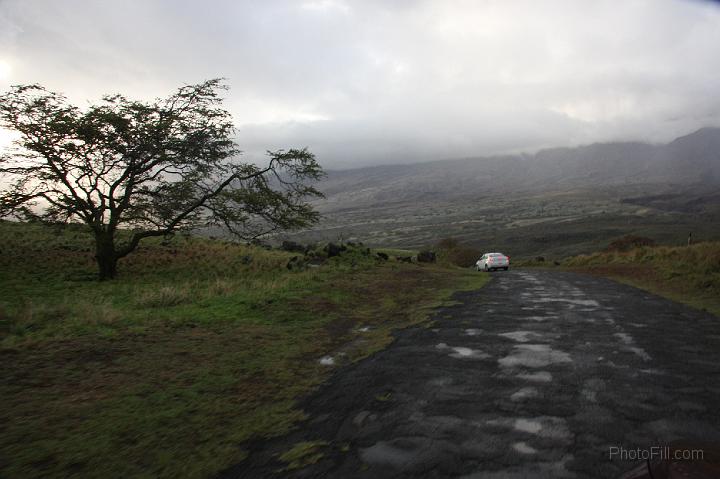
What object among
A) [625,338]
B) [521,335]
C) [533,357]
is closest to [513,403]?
Answer: [533,357]

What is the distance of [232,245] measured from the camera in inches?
1213

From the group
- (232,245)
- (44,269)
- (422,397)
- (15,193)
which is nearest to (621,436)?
(422,397)

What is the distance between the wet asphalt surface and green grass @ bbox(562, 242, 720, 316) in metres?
5.51

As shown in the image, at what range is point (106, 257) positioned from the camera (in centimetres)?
2002

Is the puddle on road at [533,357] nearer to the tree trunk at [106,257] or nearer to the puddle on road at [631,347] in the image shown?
the puddle on road at [631,347]

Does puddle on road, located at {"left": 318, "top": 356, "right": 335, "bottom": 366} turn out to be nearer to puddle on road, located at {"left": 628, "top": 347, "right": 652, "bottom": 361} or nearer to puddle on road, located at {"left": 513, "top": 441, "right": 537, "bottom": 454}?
puddle on road, located at {"left": 513, "top": 441, "right": 537, "bottom": 454}

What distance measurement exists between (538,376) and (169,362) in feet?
19.3

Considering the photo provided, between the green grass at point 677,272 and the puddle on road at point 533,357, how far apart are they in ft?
20.9

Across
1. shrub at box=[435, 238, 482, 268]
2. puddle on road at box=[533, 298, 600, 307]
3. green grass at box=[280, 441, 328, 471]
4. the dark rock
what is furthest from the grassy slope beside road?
shrub at box=[435, 238, 482, 268]

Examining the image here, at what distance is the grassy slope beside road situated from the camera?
482cm

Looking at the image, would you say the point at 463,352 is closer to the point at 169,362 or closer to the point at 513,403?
the point at 513,403

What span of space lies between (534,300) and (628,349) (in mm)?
6684

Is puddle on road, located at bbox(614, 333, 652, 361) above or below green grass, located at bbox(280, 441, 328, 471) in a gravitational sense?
below

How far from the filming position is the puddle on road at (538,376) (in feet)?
20.5
